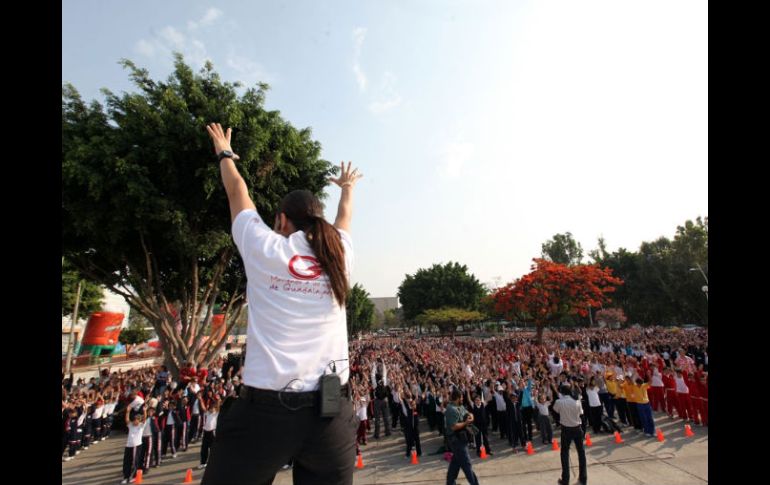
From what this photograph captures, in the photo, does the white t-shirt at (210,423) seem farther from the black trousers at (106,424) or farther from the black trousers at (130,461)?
the black trousers at (106,424)

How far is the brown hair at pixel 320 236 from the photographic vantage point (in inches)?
65.1

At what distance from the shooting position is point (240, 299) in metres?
21.1

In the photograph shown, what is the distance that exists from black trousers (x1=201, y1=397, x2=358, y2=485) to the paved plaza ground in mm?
7576

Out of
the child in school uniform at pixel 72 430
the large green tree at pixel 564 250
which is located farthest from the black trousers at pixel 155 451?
the large green tree at pixel 564 250

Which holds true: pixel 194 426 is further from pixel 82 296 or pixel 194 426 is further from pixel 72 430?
pixel 82 296

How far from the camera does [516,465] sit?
8680mm

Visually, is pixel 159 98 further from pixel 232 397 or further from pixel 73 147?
pixel 232 397

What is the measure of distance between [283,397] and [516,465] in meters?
9.07

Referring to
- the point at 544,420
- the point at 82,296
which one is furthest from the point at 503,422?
the point at 82,296

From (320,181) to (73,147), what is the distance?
877 centimetres

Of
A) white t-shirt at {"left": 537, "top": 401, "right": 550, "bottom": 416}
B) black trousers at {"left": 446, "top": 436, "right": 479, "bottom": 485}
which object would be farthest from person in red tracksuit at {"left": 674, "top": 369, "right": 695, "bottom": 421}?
black trousers at {"left": 446, "top": 436, "right": 479, "bottom": 485}

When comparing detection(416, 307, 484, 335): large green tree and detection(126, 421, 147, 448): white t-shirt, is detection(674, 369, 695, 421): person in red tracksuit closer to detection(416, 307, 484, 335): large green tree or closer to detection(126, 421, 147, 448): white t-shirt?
detection(126, 421, 147, 448): white t-shirt

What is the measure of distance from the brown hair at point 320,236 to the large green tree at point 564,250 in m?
75.4

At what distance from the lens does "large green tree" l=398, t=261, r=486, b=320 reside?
62.3 meters
